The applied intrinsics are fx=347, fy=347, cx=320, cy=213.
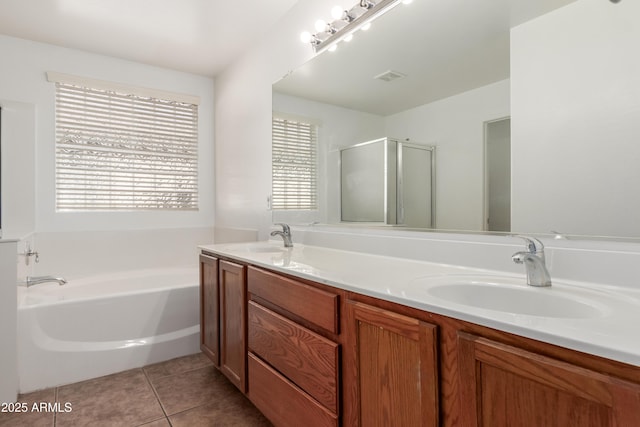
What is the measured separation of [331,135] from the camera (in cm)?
203

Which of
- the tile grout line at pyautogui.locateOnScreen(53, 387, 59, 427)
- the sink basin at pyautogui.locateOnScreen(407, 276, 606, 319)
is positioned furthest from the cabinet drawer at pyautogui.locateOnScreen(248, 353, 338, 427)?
the tile grout line at pyautogui.locateOnScreen(53, 387, 59, 427)

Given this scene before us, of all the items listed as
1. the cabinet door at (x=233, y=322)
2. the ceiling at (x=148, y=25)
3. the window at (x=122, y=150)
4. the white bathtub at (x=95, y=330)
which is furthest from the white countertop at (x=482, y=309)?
the window at (x=122, y=150)

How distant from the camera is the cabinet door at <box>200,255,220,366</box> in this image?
6.63ft

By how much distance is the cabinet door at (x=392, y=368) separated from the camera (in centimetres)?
83

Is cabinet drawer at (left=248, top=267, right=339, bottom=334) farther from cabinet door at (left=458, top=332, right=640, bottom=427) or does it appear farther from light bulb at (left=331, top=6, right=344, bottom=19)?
light bulb at (left=331, top=6, right=344, bottom=19)

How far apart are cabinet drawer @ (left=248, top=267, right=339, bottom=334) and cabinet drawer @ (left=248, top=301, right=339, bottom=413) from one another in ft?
0.17

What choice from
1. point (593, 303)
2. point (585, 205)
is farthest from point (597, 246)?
point (593, 303)

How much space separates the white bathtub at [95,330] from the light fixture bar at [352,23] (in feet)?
6.24

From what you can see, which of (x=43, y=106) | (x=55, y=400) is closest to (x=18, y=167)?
(x=43, y=106)

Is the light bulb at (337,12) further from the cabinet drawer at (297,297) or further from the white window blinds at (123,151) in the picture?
the white window blinds at (123,151)

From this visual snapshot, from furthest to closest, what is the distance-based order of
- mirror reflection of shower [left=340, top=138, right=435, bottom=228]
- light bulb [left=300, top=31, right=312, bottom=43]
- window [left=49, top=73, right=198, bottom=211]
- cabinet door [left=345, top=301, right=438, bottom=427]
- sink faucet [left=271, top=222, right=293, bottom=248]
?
1. window [left=49, top=73, right=198, bottom=211]
2. sink faucet [left=271, top=222, right=293, bottom=248]
3. light bulb [left=300, top=31, right=312, bottom=43]
4. mirror reflection of shower [left=340, top=138, right=435, bottom=228]
5. cabinet door [left=345, top=301, right=438, bottom=427]

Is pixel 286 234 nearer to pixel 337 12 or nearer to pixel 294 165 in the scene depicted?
pixel 294 165

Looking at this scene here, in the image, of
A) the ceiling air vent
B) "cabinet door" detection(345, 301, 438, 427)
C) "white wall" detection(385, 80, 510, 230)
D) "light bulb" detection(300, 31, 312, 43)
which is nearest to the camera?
"cabinet door" detection(345, 301, 438, 427)

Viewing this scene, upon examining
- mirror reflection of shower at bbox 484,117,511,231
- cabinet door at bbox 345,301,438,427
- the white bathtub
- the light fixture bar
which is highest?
the light fixture bar
